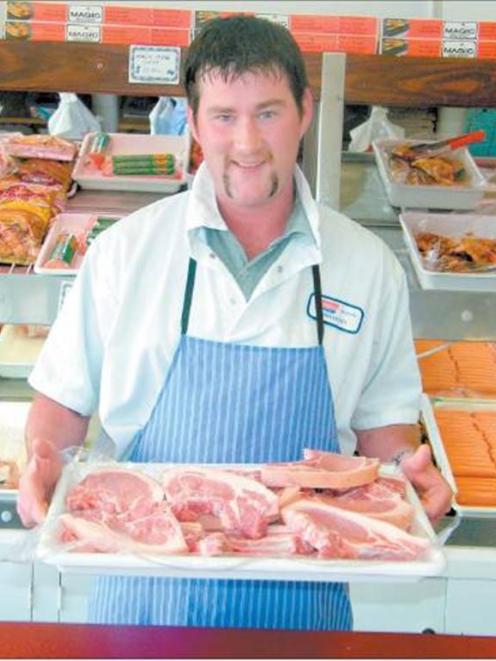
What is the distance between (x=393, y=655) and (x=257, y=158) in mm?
807

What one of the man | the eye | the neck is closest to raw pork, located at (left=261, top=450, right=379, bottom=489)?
the man

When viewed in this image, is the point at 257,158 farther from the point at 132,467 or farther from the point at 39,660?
the point at 39,660

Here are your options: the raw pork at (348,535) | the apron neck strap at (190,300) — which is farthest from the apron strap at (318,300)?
the raw pork at (348,535)

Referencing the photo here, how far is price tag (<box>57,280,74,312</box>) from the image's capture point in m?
2.16

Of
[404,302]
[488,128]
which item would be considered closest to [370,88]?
[404,302]

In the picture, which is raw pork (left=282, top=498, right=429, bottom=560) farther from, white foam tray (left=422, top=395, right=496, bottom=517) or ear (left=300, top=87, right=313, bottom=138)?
white foam tray (left=422, top=395, right=496, bottom=517)

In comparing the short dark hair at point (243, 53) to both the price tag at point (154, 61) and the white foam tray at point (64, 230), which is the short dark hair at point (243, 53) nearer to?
the price tag at point (154, 61)

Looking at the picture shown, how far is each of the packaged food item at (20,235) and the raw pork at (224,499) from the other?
80cm

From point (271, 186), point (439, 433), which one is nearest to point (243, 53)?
point (271, 186)

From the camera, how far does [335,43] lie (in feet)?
7.27

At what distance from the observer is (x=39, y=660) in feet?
4.57

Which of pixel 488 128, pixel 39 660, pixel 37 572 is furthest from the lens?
pixel 488 128

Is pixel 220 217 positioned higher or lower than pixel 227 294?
higher

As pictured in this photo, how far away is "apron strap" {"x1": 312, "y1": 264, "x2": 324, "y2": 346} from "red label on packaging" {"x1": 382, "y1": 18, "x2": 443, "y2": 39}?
63 centimetres
